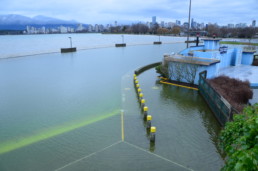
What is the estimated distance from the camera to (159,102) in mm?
13727

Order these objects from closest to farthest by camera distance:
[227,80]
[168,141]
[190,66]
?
[168,141] → [227,80] → [190,66]

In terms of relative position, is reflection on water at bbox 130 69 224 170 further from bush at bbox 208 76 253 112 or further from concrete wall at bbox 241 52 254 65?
concrete wall at bbox 241 52 254 65

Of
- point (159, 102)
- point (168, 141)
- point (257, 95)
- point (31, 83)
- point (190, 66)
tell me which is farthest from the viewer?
point (31, 83)

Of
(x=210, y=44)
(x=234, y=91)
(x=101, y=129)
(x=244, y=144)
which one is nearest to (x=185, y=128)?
(x=101, y=129)

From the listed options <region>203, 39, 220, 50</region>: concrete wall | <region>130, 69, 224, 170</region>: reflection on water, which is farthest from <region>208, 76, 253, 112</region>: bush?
<region>203, 39, 220, 50</region>: concrete wall

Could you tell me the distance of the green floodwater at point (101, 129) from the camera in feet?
24.6

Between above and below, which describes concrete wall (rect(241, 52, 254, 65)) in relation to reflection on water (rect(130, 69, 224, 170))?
above

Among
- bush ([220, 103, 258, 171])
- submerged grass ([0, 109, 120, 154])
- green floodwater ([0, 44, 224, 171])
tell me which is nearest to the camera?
bush ([220, 103, 258, 171])

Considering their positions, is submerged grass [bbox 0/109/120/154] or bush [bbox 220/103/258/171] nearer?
bush [bbox 220/103/258/171]

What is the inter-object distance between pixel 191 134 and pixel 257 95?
8.87 metres

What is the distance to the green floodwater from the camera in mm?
7512

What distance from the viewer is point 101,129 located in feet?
32.4

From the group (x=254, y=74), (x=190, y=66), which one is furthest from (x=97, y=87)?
(x=254, y=74)

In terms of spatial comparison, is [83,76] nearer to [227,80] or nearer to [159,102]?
[159,102]
